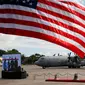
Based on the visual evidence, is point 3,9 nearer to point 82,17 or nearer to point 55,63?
point 82,17

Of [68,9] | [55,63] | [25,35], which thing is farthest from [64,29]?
[55,63]

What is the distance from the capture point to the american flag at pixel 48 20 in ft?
29.7

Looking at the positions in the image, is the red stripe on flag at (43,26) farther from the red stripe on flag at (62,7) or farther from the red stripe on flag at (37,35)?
the red stripe on flag at (62,7)

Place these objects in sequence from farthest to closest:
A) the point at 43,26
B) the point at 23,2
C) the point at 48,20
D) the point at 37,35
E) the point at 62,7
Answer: the point at 62,7 → the point at 48,20 → the point at 43,26 → the point at 37,35 → the point at 23,2

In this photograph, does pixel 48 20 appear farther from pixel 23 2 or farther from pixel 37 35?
pixel 23 2

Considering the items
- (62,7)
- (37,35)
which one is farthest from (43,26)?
(62,7)

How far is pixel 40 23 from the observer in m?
9.26

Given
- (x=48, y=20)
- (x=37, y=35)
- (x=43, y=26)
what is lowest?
(x=37, y=35)

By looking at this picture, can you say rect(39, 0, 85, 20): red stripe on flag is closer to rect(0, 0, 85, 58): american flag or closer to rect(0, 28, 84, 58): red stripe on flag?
rect(0, 0, 85, 58): american flag

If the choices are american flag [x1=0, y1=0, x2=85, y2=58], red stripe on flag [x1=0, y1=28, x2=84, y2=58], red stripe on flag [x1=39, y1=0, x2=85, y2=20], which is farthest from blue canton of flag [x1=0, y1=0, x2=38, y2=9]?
red stripe on flag [x1=0, y1=28, x2=84, y2=58]

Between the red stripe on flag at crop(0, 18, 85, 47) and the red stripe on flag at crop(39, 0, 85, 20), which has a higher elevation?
the red stripe on flag at crop(39, 0, 85, 20)

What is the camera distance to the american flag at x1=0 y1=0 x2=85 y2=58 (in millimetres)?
9047

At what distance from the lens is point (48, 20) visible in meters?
9.47

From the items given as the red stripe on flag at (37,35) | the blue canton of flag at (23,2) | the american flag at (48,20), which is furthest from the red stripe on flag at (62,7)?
the red stripe on flag at (37,35)
